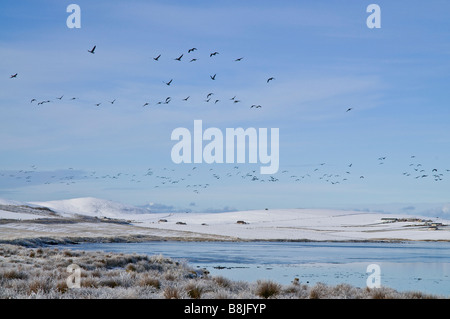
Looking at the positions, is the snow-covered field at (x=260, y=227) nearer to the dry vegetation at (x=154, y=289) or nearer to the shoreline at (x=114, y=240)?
the shoreline at (x=114, y=240)

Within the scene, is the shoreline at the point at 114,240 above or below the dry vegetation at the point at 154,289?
below

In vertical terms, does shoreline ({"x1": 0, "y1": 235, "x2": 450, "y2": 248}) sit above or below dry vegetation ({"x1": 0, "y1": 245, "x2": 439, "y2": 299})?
below

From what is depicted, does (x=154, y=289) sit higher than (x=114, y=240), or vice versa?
(x=154, y=289)

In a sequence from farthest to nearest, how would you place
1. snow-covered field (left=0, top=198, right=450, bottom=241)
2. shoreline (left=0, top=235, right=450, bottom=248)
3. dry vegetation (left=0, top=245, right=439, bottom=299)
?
snow-covered field (left=0, top=198, right=450, bottom=241) < shoreline (left=0, top=235, right=450, bottom=248) < dry vegetation (left=0, top=245, right=439, bottom=299)

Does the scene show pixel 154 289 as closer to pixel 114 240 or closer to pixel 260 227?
pixel 114 240

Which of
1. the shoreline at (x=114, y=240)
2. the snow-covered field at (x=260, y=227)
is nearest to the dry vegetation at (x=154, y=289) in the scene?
the shoreline at (x=114, y=240)

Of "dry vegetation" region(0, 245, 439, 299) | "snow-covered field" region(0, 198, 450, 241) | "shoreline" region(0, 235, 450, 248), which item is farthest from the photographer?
"snow-covered field" region(0, 198, 450, 241)

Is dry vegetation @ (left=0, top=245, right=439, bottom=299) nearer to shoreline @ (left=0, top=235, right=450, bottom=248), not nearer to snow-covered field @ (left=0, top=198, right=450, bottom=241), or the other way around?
shoreline @ (left=0, top=235, right=450, bottom=248)

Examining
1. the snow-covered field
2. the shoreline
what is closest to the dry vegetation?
the shoreline

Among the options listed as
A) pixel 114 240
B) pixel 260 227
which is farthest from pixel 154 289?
pixel 260 227

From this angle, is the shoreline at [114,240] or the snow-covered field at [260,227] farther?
the snow-covered field at [260,227]

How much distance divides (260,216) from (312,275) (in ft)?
323

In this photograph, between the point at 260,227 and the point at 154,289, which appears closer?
the point at 154,289
